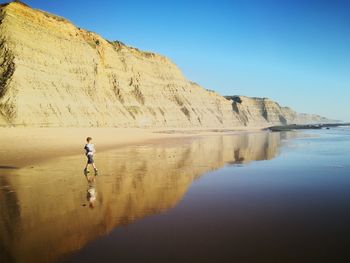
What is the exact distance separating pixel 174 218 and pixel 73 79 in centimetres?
4646

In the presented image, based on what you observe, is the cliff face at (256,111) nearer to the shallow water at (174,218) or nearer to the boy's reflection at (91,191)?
the boy's reflection at (91,191)

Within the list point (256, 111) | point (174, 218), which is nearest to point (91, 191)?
point (174, 218)

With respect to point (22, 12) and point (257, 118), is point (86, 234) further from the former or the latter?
point (257, 118)

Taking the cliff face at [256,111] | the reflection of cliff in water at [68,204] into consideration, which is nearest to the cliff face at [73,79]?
the reflection of cliff in water at [68,204]

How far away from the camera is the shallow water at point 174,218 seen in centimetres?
500

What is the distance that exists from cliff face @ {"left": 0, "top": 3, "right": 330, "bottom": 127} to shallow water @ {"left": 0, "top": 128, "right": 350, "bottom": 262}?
27666 mm

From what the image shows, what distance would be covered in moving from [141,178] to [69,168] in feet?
14.6

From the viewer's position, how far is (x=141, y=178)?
39.0 ft

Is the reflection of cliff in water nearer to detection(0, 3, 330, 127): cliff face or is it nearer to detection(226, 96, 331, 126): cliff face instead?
detection(0, 3, 330, 127): cliff face

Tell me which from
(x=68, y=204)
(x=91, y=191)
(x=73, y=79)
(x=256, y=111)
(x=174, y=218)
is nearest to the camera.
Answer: (x=174, y=218)


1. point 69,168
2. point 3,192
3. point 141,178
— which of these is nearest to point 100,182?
point 141,178

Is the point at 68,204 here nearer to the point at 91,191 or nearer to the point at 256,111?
the point at 91,191

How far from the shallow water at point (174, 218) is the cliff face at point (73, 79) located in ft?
90.8

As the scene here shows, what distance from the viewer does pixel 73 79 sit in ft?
162
